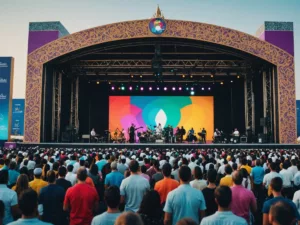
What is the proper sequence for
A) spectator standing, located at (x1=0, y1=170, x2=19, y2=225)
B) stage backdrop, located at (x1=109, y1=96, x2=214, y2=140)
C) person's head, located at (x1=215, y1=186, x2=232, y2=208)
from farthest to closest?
stage backdrop, located at (x1=109, y1=96, x2=214, y2=140) → spectator standing, located at (x1=0, y1=170, x2=19, y2=225) → person's head, located at (x1=215, y1=186, x2=232, y2=208)

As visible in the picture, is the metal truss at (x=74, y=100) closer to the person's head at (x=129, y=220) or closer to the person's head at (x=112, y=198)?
the person's head at (x=112, y=198)

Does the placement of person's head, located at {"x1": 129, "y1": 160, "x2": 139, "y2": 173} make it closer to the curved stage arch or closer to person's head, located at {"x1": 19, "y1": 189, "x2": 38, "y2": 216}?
person's head, located at {"x1": 19, "y1": 189, "x2": 38, "y2": 216}

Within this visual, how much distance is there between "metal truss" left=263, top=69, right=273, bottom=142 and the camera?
20859 millimetres

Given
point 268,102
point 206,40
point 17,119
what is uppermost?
point 206,40

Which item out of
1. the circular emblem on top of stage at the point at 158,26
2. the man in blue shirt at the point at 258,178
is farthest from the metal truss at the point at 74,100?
the man in blue shirt at the point at 258,178

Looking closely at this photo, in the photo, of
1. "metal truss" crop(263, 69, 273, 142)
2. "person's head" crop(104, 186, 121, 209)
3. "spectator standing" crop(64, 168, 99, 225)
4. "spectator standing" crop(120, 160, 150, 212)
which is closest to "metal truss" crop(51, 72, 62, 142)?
"metal truss" crop(263, 69, 273, 142)

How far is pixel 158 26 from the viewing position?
64.4ft

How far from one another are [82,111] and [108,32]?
10287 millimetres

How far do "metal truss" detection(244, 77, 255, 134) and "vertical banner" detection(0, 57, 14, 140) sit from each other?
1582 cm

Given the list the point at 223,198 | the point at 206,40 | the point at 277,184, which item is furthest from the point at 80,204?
the point at 206,40

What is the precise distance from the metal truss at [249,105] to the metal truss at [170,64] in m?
1.76

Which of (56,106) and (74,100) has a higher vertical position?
(74,100)

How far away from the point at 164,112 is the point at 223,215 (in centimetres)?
2577

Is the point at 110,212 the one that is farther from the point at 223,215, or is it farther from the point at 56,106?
the point at 56,106
